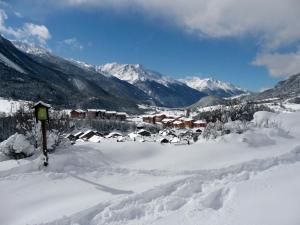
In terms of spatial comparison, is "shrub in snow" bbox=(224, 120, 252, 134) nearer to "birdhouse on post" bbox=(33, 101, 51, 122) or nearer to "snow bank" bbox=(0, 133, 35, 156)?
"birdhouse on post" bbox=(33, 101, 51, 122)

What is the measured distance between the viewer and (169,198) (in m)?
12.8

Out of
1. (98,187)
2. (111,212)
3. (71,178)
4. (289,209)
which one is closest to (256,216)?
(289,209)

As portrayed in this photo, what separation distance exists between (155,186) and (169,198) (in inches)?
35.8

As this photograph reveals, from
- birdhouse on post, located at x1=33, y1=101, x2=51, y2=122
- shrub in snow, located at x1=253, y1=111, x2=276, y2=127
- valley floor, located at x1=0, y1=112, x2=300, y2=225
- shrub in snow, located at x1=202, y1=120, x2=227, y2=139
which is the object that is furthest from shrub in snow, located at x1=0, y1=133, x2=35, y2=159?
shrub in snow, located at x1=253, y1=111, x2=276, y2=127

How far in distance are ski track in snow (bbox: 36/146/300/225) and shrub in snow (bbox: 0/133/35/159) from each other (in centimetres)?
406

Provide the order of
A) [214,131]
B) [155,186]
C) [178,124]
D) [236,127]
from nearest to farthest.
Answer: [155,186], [214,131], [236,127], [178,124]

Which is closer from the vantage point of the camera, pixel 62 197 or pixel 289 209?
pixel 289 209

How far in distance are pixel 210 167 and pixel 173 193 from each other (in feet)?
12.1

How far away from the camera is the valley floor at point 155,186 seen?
11641mm

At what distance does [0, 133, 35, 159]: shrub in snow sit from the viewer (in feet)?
54.7

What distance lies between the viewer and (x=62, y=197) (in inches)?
518

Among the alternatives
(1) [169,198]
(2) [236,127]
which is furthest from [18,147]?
(2) [236,127]

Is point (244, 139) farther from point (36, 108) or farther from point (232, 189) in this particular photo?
point (36, 108)

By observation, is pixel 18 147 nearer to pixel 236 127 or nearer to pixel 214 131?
pixel 214 131
